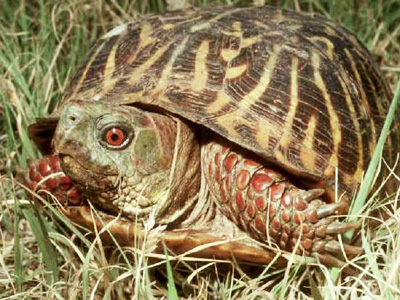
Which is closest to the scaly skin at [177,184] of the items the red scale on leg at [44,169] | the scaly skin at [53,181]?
the scaly skin at [53,181]

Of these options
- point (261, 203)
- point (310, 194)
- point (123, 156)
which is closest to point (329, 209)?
point (310, 194)

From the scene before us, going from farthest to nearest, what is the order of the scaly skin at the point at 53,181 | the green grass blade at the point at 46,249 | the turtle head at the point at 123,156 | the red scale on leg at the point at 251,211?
the scaly skin at the point at 53,181 < the green grass blade at the point at 46,249 < the red scale on leg at the point at 251,211 < the turtle head at the point at 123,156

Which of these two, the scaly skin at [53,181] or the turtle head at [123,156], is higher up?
the turtle head at [123,156]

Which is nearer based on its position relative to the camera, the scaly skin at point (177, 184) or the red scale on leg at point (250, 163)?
the scaly skin at point (177, 184)

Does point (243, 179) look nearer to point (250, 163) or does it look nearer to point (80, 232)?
point (250, 163)

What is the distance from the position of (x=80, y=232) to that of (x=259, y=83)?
2.74 ft

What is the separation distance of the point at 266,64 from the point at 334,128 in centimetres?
31

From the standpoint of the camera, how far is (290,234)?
2.10m

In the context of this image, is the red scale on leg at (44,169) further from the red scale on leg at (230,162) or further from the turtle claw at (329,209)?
the turtle claw at (329,209)

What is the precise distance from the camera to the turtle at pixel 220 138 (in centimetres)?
208

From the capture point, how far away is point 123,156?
2064 mm

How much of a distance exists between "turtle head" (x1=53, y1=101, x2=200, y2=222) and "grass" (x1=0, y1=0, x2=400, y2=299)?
16cm

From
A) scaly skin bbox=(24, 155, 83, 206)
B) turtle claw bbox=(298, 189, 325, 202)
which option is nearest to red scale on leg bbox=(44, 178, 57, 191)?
scaly skin bbox=(24, 155, 83, 206)

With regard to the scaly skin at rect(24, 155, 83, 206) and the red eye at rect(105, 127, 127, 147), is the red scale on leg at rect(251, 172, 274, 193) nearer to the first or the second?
the red eye at rect(105, 127, 127, 147)
